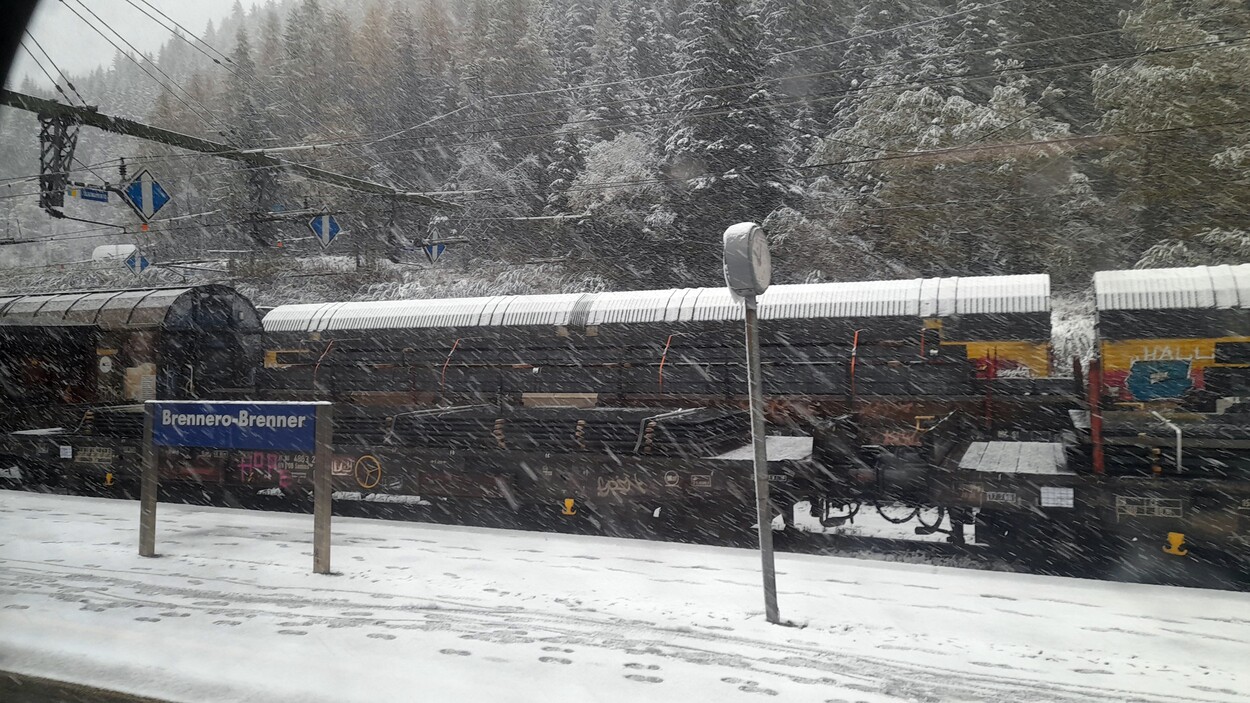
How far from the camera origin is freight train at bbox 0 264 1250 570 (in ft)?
25.3

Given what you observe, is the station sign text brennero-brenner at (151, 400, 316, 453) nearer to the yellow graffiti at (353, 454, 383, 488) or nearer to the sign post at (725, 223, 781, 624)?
the yellow graffiti at (353, 454, 383, 488)

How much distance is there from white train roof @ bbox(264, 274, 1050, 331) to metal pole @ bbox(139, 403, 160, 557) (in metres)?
8.07

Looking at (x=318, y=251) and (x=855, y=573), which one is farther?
(x=318, y=251)

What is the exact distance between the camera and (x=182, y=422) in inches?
282

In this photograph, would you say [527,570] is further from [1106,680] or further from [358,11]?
[358,11]

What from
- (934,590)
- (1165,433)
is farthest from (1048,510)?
(934,590)

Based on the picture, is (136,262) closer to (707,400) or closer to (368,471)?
(368,471)

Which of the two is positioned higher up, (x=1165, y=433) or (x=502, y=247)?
(x=502, y=247)

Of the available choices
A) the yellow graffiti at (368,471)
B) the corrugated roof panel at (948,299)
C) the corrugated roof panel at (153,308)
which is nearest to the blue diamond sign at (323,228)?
the corrugated roof panel at (153,308)

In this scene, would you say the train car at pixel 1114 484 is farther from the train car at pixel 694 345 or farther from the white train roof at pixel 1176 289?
the train car at pixel 694 345

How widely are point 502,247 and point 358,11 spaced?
1636 inches

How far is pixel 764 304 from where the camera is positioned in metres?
14.4

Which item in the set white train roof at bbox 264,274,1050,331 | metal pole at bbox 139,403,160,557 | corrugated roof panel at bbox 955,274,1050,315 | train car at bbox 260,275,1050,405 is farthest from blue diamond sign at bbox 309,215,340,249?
corrugated roof panel at bbox 955,274,1050,315

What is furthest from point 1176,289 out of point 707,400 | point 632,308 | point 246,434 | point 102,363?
point 102,363
